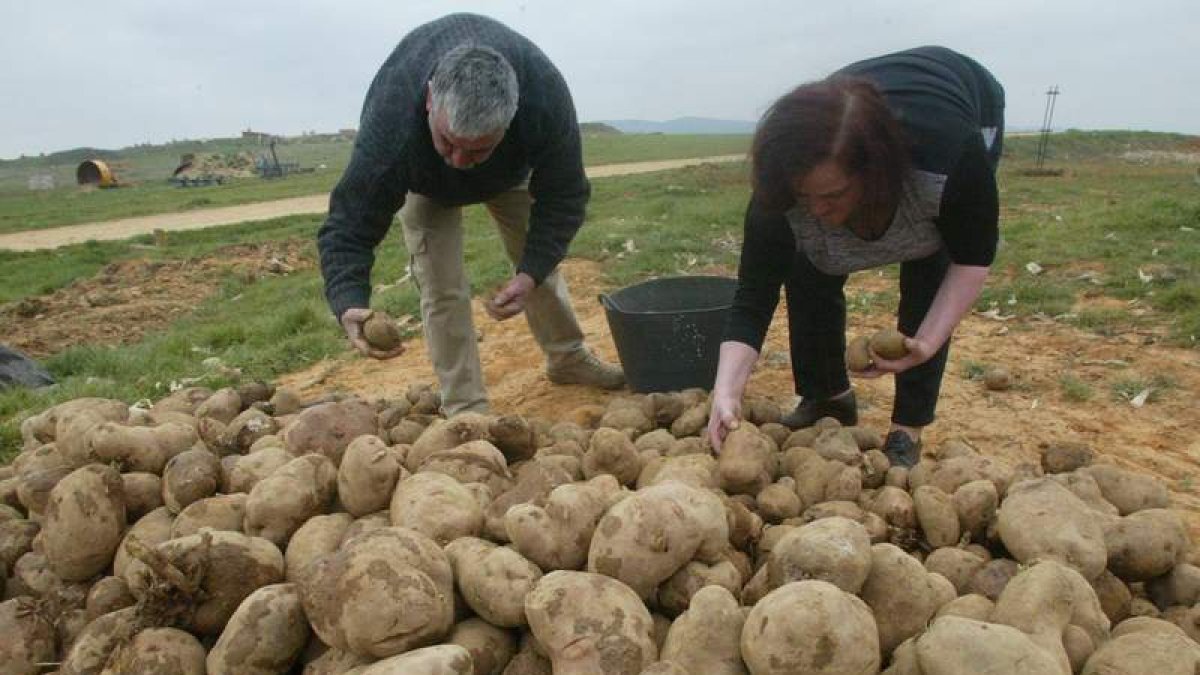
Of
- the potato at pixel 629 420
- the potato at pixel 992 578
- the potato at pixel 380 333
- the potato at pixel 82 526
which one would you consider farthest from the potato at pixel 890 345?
the potato at pixel 82 526

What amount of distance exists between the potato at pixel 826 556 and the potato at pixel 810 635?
0.55 ft

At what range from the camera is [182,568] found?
6.68 ft

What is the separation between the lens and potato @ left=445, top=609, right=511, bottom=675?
1883 mm

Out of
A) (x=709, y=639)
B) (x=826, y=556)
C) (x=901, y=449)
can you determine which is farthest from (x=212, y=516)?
(x=901, y=449)

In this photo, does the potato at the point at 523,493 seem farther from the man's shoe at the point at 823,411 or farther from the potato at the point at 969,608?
the man's shoe at the point at 823,411

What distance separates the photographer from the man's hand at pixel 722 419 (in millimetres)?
2803

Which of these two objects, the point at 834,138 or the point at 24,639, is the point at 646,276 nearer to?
the point at 834,138

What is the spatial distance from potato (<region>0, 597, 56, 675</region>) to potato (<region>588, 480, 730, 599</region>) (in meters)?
1.42

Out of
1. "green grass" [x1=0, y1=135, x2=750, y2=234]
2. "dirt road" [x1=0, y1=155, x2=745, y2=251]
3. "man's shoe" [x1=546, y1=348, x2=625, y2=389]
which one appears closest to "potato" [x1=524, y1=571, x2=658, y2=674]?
"man's shoe" [x1=546, y1=348, x2=625, y2=389]

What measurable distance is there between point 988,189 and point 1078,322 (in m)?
3.59

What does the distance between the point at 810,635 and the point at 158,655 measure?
147 centimetres

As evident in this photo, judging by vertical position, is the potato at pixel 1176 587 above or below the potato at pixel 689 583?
below

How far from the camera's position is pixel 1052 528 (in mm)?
2225

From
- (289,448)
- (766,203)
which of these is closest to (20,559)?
(289,448)
